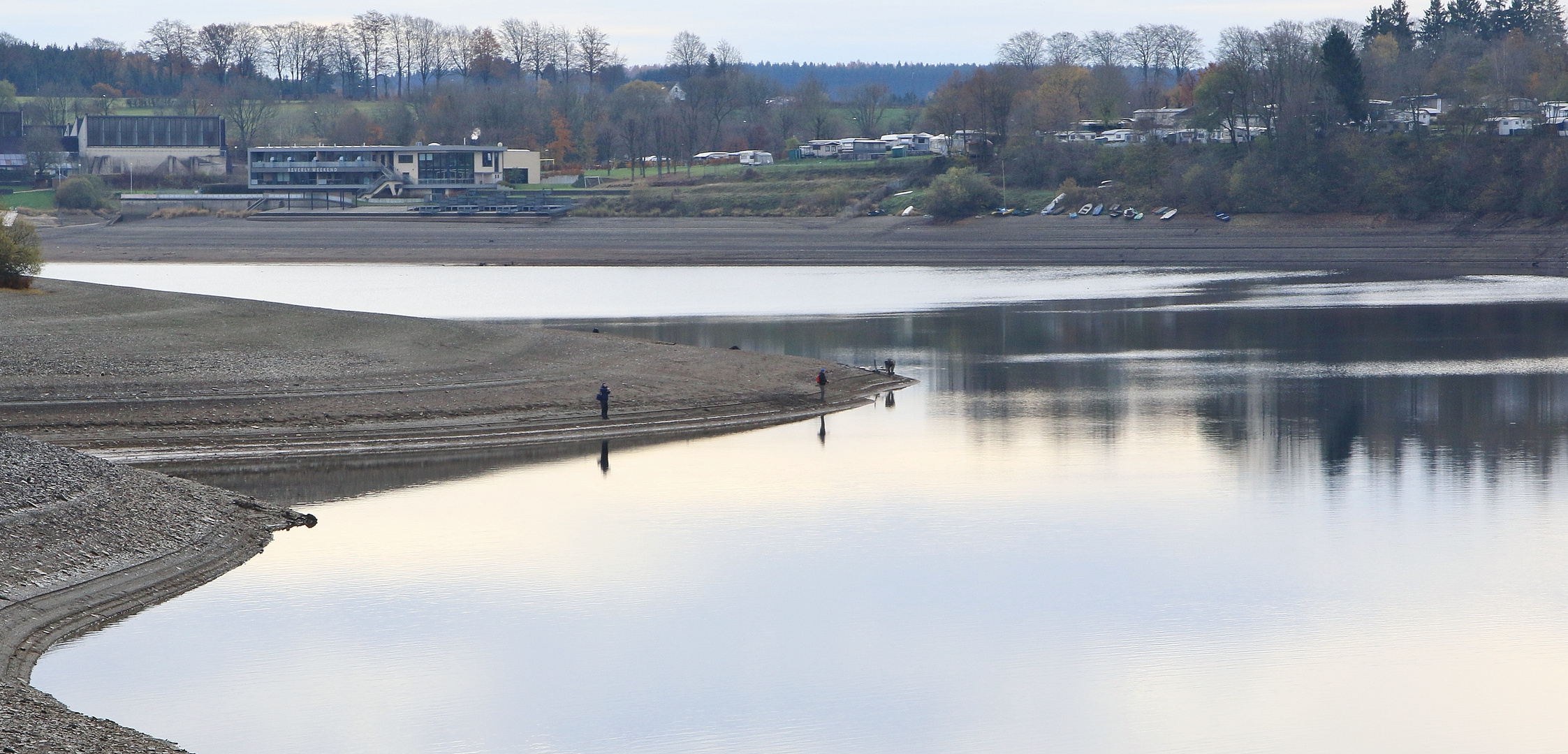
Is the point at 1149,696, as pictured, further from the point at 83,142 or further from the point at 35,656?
the point at 83,142

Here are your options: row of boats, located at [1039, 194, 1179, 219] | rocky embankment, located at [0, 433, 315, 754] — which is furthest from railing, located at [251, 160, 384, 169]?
rocky embankment, located at [0, 433, 315, 754]

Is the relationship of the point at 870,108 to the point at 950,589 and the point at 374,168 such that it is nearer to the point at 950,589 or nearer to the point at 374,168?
the point at 374,168

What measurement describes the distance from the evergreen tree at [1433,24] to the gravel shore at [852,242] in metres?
56.5

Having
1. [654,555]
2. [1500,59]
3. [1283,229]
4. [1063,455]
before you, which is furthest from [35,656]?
[1500,59]

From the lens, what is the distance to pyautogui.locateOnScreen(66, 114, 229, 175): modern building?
470ft

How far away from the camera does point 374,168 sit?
125062 millimetres

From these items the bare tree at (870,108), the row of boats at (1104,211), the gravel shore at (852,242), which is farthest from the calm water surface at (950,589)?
the bare tree at (870,108)

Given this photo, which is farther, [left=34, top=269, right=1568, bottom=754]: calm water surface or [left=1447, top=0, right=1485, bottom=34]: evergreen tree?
[left=1447, top=0, right=1485, bottom=34]: evergreen tree

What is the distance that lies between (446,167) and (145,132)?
39.2 meters

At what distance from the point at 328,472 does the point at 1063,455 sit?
558 inches

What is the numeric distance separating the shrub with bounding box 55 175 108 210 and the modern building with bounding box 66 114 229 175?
77.3ft

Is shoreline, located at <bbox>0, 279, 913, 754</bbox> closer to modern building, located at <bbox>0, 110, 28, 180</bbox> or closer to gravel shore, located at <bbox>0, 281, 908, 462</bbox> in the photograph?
gravel shore, located at <bbox>0, 281, 908, 462</bbox>

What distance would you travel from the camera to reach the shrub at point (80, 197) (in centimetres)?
11775

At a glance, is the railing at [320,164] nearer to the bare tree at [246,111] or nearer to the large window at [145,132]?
the large window at [145,132]
